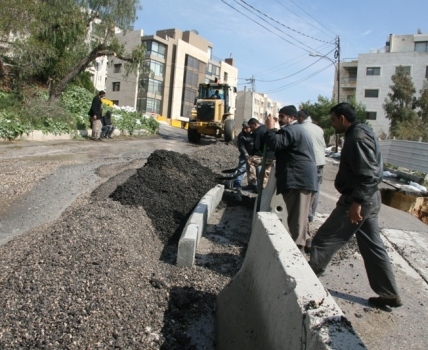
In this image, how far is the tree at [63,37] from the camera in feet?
59.5

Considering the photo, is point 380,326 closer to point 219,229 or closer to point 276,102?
point 219,229

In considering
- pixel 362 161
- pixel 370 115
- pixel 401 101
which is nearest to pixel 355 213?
pixel 362 161

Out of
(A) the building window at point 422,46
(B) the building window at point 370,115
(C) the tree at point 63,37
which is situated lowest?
(C) the tree at point 63,37

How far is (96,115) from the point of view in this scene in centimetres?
1684

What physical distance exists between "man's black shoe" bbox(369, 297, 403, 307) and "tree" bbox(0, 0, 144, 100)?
17.3 m

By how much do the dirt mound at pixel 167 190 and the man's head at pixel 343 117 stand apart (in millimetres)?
2720

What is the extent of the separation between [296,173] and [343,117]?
2.78 ft

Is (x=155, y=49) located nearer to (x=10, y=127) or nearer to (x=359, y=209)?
(x=10, y=127)

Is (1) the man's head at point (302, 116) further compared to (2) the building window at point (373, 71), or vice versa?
(2) the building window at point (373, 71)

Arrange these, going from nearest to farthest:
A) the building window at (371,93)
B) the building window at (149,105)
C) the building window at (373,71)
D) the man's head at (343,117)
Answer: the man's head at (343,117)
the building window at (371,93)
the building window at (373,71)
the building window at (149,105)

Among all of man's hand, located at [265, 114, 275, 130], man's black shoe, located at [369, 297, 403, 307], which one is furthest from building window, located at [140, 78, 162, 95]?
man's black shoe, located at [369, 297, 403, 307]

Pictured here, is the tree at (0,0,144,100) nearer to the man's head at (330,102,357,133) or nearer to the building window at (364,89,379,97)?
the man's head at (330,102,357,133)

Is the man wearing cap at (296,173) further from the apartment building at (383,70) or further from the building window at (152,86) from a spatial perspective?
the building window at (152,86)

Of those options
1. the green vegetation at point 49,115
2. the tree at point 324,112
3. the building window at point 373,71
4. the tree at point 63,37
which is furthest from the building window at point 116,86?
the green vegetation at point 49,115
